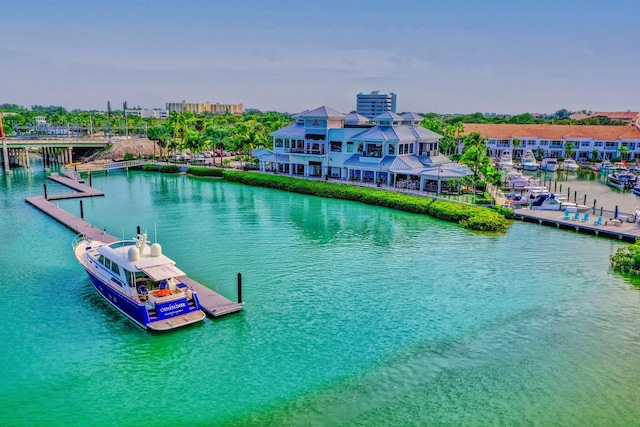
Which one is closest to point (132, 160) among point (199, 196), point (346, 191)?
point (199, 196)

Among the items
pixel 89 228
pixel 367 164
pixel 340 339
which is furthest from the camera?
pixel 367 164

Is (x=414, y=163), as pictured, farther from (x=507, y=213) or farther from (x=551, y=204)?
(x=551, y=204)

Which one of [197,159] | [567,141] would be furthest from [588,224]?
[197,159]

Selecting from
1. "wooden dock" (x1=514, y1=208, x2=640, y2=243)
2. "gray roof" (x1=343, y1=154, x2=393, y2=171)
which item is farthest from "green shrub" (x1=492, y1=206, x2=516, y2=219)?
"gray roof" (x1=343, y1=154, x2=393, y2=171)

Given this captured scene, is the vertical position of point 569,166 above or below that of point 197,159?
below

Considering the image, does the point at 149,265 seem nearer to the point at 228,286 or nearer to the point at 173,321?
the point at 173,321

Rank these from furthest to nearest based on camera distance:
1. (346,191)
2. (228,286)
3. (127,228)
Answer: (346,191) → (127,228) → (228,286)

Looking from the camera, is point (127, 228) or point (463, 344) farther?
point (127, 228)
